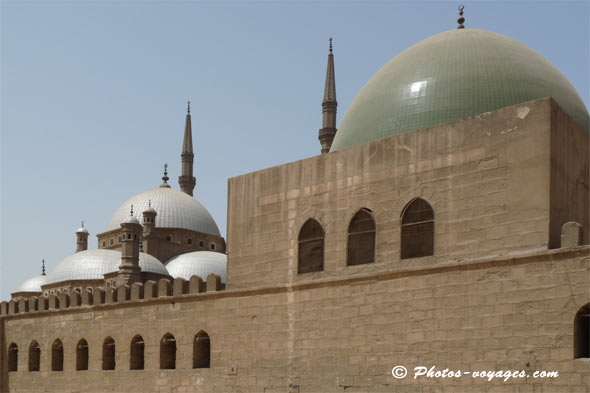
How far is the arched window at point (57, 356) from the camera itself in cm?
1482

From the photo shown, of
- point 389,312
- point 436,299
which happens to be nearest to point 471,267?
point 436,299

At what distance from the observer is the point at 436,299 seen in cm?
877

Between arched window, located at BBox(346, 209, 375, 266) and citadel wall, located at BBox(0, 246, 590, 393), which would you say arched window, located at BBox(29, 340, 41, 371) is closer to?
citadel wall, located at BBox(0, 246, 590, 393)

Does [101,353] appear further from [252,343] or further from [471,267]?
[471,267]

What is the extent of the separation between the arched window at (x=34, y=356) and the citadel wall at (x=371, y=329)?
2.50 metres

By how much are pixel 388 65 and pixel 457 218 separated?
174 inches

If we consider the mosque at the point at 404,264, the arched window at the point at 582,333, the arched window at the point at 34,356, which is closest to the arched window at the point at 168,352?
the mosque at the point at 404,264

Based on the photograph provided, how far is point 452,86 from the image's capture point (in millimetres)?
11203

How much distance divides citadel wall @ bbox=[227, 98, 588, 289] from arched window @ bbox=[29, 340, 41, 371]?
6603mm

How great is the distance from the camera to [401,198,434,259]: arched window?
914 cm

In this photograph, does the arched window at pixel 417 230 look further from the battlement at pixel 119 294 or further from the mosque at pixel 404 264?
the battlement at pixel 119 294

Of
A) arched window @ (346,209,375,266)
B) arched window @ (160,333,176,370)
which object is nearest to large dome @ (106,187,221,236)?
arched window @ (160,333,176,370)

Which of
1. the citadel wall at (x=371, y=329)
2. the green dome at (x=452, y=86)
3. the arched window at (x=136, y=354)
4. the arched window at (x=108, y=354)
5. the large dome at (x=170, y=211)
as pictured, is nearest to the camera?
the citadel wall at (x=371, y=329)

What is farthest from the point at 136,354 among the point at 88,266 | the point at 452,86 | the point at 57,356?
the point at 88,266
